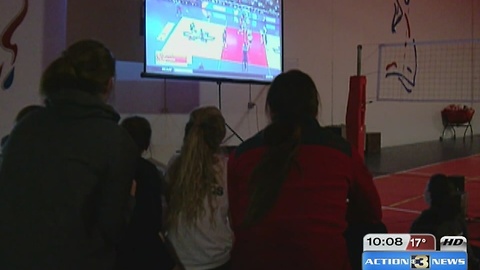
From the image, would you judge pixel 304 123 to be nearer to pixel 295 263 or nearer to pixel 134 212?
pixel 295 263

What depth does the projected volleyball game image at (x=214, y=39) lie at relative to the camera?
4328 mm

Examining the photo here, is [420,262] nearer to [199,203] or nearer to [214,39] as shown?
[199,203]

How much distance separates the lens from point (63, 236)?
1393 millimetres

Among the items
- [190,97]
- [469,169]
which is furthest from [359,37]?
[190,97]

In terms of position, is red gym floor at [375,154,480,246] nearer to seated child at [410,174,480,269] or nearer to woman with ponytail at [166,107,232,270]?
seated child at [410,174,480,269]

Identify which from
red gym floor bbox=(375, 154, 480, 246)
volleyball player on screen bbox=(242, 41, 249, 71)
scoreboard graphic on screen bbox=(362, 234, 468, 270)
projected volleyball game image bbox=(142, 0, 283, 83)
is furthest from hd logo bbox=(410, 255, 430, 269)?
volleyball player on screen bbox=(242, 41, 249, 71)

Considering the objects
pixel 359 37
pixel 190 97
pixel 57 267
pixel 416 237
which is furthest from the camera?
pixel 359 37

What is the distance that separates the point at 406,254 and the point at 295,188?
374 mm

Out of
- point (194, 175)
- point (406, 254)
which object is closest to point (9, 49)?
point (194, 175)

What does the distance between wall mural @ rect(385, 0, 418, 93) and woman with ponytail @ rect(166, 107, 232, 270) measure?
23.6 ft

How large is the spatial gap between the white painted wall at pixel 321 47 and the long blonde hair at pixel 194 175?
7.48 ft

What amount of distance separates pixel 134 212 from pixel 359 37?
6829mm

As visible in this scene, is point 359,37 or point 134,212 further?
point 359,37

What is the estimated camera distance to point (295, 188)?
4.82 ft
